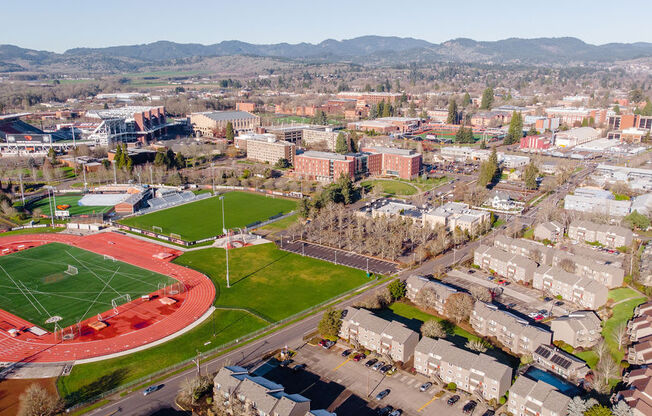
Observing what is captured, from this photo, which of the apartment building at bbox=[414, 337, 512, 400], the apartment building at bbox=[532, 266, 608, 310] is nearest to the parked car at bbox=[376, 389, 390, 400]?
the apartment building at bbox=[414, 337, 512, 400]

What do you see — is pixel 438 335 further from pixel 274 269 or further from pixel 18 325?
pixel 18 325

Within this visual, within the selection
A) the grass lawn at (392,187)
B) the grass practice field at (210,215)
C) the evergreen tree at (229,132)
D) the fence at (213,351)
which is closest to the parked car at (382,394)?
the fence at (213,351)

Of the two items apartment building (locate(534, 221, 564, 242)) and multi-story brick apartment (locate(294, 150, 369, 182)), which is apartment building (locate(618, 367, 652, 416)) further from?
multi-story brick apartment (locate(294, 150, 369, 182))

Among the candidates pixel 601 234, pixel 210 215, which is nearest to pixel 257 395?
pixel 210 215

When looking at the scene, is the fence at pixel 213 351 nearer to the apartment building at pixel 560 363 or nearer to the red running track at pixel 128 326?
the red running track at pixel 128 326

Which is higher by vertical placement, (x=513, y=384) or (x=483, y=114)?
(x=483, y=114)

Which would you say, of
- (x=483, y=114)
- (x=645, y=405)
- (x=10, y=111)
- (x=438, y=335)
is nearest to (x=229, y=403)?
(x=438, y=335)
